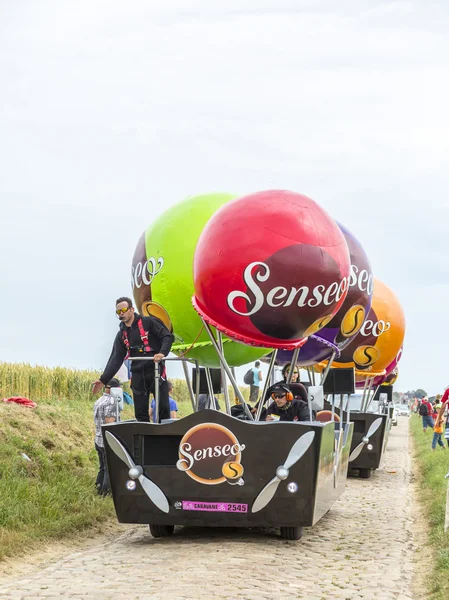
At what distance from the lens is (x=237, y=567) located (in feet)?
25.1

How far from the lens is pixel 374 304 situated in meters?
18.6

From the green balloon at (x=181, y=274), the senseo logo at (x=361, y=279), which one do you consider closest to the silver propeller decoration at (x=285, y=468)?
the green balloon at (x=181, y=274)

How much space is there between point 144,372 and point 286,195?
264cm

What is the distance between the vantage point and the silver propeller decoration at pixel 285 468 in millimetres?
8719

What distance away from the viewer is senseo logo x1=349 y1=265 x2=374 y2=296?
1359cm

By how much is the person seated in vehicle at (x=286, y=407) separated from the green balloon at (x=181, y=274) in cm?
130

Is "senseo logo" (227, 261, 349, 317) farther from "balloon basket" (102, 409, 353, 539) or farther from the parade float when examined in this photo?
A: "balloon basket" (102, 409, 353, 539)

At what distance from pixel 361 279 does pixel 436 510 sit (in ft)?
12.2

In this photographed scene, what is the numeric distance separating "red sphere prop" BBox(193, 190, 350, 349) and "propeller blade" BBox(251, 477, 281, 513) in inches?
69.3

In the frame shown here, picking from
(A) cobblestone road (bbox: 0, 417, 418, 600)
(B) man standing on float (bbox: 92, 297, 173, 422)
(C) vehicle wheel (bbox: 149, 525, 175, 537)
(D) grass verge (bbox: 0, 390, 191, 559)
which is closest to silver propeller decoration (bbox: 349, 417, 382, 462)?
(D) grass verge (bbox: 0, 390, 191, 559)

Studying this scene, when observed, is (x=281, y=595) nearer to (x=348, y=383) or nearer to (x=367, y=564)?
(x=367, y=564)

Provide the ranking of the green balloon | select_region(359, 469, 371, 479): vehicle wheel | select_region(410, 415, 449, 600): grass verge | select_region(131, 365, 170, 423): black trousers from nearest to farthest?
select_region(410, 415, 449, 600): grass verge, select_region(131, 365, 170, 423): black trousers, the green balloon, select_region(359, 469, 371, 479): vehicle wheel

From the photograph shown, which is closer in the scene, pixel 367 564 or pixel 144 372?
pixel 367 564

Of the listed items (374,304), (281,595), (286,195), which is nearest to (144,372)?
(286,195)
